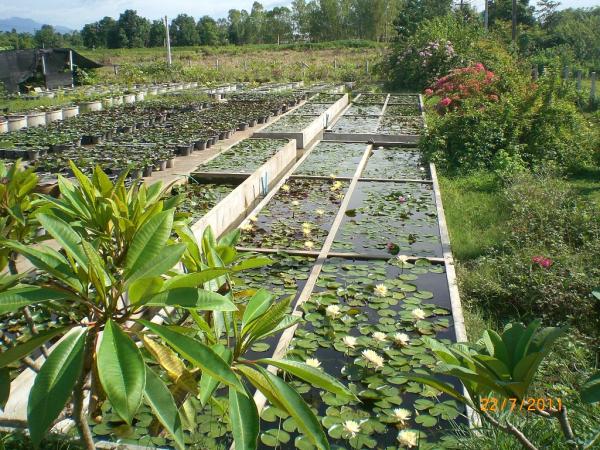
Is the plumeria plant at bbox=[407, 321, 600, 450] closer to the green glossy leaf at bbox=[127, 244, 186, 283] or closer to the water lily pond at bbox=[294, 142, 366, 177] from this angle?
the green glossy leaf at bbox=[127, 244, 186, 283]

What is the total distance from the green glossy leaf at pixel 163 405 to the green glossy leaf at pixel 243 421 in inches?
4.8

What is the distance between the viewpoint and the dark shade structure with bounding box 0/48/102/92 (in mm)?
18688

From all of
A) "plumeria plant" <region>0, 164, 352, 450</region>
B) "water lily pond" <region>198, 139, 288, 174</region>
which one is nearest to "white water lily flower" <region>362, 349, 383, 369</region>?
"plumeria plant" <region>0, 164, 352, 450</region>

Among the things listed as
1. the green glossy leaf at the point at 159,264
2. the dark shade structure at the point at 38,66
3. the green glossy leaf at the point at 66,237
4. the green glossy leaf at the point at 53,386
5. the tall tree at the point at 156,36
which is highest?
the tall tree at the point at 156,36

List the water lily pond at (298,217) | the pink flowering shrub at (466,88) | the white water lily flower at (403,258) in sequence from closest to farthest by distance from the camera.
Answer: the white water lily flower at (403,258), the water lily pond at (298,217), the pink flowering shrub at (466,88)

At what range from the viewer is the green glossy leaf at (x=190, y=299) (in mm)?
1234

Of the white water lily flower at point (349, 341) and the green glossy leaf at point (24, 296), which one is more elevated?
the green glossy leaf at point (24, 296)

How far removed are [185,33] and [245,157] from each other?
4790 centimetres

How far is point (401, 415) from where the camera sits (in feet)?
8.30

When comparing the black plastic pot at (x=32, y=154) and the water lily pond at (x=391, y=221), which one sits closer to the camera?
the water lily pond at (x=391, y=221)

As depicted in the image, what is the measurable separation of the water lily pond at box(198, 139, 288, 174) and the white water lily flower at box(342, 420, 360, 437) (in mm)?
4806

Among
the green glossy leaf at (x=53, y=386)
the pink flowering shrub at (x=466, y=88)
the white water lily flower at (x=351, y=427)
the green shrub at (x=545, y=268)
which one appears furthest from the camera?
the pink flowering shrub at (x=466, y=88)

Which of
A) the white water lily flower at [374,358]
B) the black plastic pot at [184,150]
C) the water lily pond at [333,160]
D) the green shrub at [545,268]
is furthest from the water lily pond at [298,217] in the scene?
the black plastic pot at [184,150]

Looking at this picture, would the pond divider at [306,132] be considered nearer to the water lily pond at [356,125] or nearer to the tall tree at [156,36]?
the water lily pond at [356,125]
